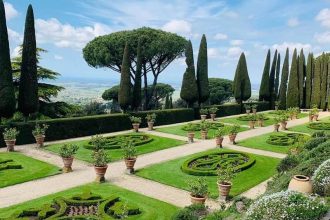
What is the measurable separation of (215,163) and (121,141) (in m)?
7.31

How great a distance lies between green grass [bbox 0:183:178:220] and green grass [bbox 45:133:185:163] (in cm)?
462

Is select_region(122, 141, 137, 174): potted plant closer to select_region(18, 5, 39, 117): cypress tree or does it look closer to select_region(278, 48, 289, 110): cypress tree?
select_region(18, 5, 39, 117): cypress tree

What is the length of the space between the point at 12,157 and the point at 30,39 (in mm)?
9653

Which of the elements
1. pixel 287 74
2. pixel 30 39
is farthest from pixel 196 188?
pixel 287 74

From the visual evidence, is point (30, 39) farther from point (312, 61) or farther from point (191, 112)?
point (312, 61)

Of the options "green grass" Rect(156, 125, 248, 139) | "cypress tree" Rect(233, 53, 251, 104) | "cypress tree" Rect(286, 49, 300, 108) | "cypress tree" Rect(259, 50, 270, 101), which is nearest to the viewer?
"green grass" Rect(156, 125, 248, 139)

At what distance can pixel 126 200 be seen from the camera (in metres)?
11.8

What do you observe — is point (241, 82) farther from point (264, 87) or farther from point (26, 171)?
point (26, 171)

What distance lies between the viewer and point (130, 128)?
94.9ft

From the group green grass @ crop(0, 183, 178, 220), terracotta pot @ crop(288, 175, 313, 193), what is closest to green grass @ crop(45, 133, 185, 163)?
green grass @ crop(0, 183, 178, 220)

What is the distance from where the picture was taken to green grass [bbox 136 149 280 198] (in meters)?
13.7

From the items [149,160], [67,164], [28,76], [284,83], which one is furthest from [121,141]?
[284,83]

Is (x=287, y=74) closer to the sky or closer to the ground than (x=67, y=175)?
closer to the sky

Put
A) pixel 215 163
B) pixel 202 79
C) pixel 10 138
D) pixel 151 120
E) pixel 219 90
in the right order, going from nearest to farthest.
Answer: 1. pixel 215 163
2. pixel 10 138
3. pixel 151 120
4. pixel 202 79
5. pixel 219 90
